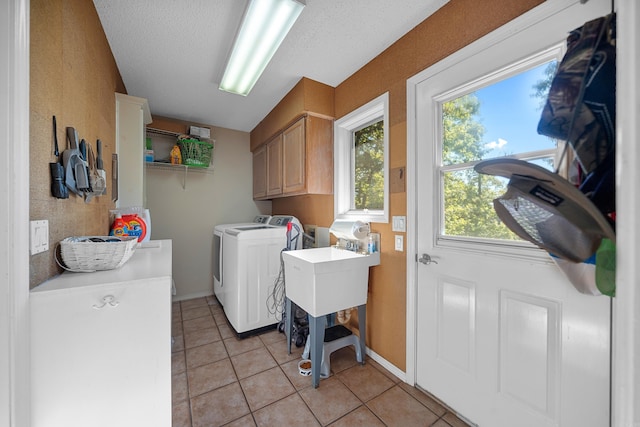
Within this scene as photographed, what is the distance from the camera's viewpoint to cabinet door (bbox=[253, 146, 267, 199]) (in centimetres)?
322

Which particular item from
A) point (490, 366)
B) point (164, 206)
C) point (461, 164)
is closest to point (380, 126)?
point (461, 164)

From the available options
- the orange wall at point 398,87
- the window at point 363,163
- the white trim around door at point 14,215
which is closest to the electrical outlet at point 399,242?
the orange wall at point 398,87

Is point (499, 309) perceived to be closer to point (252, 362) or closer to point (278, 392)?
point (278, 392)

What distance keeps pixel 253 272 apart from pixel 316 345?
39.2 inches

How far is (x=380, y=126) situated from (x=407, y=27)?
26.7 inches

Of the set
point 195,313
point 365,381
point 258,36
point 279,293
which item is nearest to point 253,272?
point 279,293

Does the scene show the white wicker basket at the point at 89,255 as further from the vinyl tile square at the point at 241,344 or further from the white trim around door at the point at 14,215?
the vinyl tile square at the point at 241,344

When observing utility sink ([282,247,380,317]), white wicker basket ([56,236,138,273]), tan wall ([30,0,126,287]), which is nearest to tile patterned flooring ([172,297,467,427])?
utility sink ([282,247,380,317])

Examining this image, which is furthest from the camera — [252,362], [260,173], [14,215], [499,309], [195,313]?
[260,173]

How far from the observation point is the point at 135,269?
41.8 inches

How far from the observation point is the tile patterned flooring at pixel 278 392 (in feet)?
4.55

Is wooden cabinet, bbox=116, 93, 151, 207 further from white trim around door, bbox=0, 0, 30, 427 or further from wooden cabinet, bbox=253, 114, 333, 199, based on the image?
white trim around door, bbox=0, 0, 30, 427

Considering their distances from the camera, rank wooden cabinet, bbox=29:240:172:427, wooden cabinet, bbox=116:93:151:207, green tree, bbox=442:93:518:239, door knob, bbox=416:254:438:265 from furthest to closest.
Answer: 1. wooden cabinet, bbox=116:93:151:207
2. door knob, bbox=416:254:438:265
3. green tree, bbox=442:93:518:239
4. wooden cabinet, bbox=29:240:172:427

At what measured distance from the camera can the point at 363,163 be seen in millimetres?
2225
